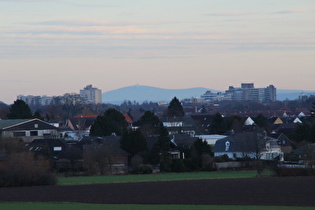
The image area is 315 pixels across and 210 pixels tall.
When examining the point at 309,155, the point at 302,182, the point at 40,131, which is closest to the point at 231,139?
the point at 309,155

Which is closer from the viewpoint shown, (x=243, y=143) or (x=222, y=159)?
(x=222, y=159)

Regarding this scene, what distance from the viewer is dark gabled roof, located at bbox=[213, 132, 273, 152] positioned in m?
76.9

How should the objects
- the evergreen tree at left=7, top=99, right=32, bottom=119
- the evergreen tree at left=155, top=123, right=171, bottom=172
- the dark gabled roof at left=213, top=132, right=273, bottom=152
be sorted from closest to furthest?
the evergreen tree at left=155, top=123, right=171, bottom=172
the dark gabled roof at left=213, top=132, right=273, bottom=152
the evergreen tree at left=7, top=99, right=32, bottom=119

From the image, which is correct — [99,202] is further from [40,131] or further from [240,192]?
[40,131]

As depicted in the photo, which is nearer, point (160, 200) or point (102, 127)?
point (160, 200)

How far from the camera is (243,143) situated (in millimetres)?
78125

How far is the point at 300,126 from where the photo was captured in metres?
90.2

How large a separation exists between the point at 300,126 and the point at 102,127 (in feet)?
80.5

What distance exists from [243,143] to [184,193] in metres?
35.6

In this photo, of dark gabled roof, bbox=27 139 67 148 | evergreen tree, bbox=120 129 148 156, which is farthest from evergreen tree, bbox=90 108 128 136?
dark gabled roof, bbox=27 139 67 148

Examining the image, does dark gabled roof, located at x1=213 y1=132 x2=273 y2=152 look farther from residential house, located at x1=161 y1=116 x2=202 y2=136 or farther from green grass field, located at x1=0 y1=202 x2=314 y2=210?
green grass field, located at x1=0 y1=202 x2=314 y2=210

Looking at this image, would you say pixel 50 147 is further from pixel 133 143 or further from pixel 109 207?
pixel 109 207

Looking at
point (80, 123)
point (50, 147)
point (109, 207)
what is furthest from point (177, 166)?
point (80, 123)

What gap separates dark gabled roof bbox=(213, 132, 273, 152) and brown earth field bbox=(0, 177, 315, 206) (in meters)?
24.5
